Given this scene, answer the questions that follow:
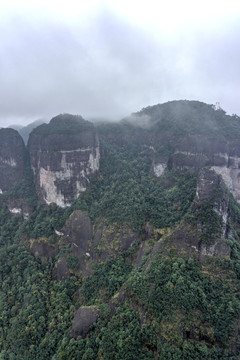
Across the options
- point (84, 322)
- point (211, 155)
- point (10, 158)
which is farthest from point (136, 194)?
point (10, 158)

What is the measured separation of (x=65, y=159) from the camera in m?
33.8

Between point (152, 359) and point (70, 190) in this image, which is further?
point (70, 190)

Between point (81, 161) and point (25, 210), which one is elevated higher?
point (81, 161)

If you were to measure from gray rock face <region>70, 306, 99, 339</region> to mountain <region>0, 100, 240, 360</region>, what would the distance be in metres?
0.09

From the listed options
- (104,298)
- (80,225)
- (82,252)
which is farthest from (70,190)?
(104,298)

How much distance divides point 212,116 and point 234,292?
3458 centimetres

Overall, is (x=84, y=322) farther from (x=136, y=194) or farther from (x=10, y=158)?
(x=10, y=158)

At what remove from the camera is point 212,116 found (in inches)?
1607

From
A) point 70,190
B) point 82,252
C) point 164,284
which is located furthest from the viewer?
point 70,190

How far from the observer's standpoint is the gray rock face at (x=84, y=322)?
1905 centimetres

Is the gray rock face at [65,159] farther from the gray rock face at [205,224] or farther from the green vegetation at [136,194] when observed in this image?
the gray rock face at [205,224]

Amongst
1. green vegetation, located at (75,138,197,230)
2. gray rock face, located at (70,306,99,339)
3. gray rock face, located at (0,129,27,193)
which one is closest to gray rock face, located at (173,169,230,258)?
green vegetation, located at (75,138,197,230)

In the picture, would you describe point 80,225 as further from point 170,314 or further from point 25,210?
point 170,314

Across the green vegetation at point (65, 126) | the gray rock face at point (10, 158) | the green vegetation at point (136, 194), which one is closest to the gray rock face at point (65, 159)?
the green vegetation at point (65, 126)
